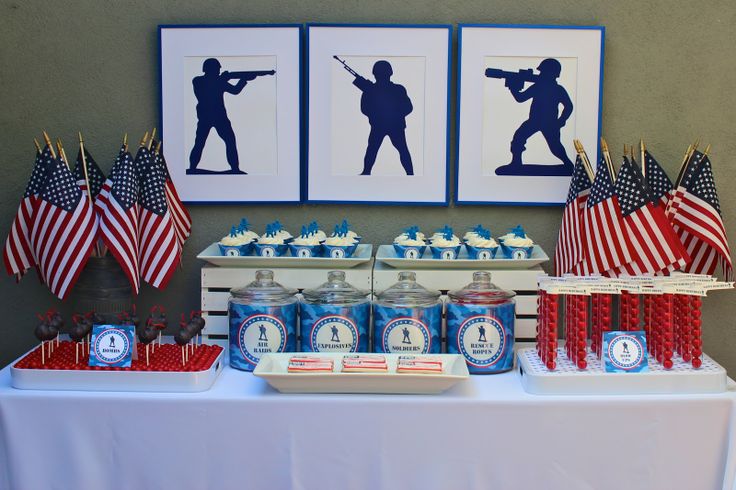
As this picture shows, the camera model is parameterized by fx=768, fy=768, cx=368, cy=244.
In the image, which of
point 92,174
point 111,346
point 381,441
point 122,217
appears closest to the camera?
point 381,441

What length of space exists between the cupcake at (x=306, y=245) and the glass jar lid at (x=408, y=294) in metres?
0.31

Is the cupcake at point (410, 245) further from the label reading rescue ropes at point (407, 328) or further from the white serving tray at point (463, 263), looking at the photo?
the label reading rescue ropes at point (407, 328)

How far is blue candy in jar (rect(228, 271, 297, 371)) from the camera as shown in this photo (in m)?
2.28

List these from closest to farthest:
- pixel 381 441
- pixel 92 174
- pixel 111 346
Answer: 1. pixel 381 441
2. pixel 111 346
3. pixel 92 174

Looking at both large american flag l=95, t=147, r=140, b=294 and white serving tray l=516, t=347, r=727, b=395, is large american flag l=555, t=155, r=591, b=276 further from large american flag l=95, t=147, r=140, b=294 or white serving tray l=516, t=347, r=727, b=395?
large american flag l=95, t=147, r=140, b=294

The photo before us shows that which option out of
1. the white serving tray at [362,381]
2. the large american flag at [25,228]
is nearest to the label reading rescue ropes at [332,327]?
the white serving tray at [362,381]

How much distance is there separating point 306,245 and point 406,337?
18.2 inches

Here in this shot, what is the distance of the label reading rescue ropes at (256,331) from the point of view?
2277 millimetres

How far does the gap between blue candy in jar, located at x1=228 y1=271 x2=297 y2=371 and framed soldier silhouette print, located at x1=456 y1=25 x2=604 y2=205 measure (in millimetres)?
794

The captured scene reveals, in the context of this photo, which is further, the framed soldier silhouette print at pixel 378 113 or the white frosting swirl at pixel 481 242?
the framed soldier silhouette print at pixel 378 113

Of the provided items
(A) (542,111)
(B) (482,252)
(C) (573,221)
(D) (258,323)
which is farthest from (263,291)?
(A) (542,111)

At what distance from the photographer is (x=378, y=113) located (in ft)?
8.86

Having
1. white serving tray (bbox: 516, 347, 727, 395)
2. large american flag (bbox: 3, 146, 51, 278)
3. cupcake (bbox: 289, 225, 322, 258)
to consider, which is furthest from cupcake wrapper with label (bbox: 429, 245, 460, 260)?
large american flag (bbox: 3, 146, 51, 278)

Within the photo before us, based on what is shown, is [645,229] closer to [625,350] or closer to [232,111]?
[625,350]
